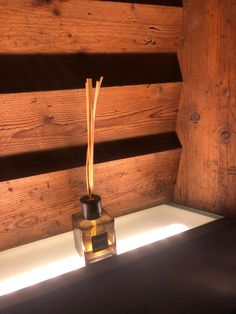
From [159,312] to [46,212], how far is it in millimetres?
545

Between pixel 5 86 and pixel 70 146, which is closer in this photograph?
pixel 5 86

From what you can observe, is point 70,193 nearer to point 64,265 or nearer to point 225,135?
point 64,265

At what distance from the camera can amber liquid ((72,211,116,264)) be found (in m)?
1.01

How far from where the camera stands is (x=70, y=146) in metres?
1.15

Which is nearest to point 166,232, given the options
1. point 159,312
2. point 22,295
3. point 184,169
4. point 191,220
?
point 191,220

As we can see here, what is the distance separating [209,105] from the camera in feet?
3.84

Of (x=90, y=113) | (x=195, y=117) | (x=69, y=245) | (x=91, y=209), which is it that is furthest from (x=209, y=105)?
(x=69, y=245)

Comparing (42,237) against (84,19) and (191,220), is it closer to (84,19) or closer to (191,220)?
(191,220)

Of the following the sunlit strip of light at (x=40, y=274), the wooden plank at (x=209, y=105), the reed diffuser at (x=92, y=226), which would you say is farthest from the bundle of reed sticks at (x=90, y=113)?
the wooden plank at (x=209, y=105)

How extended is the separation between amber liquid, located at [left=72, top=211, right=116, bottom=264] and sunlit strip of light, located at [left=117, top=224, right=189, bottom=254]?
78 mm

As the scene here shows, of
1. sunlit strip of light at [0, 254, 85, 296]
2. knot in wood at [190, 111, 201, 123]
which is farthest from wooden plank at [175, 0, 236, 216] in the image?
sunlit strip of light at [0, 254, 85, 296]

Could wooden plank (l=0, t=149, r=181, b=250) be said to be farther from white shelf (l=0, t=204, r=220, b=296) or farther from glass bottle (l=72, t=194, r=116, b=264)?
glass bottle (l=72, t=194, r=116, b=264)

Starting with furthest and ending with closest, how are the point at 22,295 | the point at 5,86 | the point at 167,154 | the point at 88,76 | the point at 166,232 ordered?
the point at 167,154
the point at 166,232
the point at 88,76
the point at 5,86
the point at 22,295

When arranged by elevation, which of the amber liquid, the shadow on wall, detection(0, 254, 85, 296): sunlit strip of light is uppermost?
the shadow on wall
